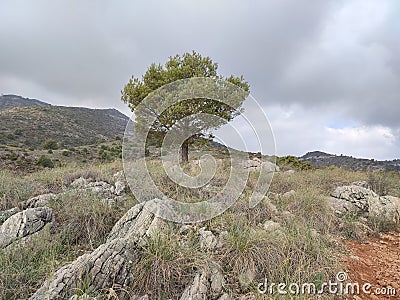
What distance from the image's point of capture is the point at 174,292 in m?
2.57

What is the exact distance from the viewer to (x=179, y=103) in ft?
35.2

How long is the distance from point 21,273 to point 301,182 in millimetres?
6938

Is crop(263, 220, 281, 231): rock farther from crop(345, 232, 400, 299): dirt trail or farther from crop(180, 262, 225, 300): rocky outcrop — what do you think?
crop(180, 262, 225, 300): rocky outcrop

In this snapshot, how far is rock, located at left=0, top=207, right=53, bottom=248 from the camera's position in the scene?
11.1ft

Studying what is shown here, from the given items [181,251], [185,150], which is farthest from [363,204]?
[185,150]

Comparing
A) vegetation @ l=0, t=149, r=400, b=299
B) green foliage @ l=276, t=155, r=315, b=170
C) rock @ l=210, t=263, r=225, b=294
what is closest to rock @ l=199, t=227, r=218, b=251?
vegetation @ l=0, t=149, r=400, b=299

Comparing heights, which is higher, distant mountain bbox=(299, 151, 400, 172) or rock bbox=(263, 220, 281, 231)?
distant mountain bbox=(299, 151, 400, 172)

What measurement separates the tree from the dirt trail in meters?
7.25

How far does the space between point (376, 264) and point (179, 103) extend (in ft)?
28.2

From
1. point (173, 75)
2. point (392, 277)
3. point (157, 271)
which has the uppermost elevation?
point (173, 75)

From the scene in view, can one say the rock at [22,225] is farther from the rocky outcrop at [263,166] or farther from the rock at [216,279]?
the rocky outcrop at [263,166]

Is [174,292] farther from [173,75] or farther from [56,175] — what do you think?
[173,75]

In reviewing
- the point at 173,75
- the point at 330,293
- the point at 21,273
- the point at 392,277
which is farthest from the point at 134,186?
the point at 173,75

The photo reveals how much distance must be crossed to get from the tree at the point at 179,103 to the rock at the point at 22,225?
753 centimetres
